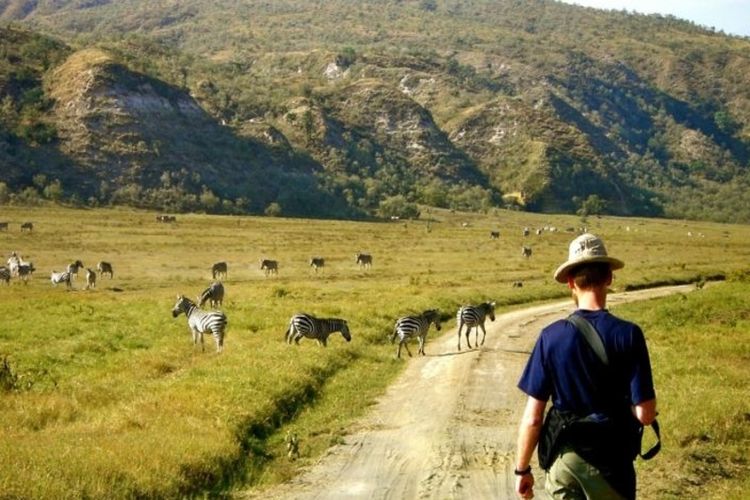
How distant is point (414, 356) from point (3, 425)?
13.9 metres

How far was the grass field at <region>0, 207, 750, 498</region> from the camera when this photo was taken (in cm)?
1187

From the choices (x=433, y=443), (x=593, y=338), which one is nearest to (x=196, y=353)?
(x=433, y=443)

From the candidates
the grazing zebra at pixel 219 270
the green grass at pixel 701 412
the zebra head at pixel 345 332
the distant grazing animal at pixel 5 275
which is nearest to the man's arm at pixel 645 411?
the green grass at pixel 701 412

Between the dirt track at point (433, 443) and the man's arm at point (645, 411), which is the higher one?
the man's arm at point (645, 411)

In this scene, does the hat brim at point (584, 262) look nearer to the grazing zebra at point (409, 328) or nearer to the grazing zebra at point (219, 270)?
the grazing zebra at point (409, 328)

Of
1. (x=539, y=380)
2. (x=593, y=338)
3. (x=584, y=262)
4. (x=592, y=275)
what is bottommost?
(x=539, y=380)

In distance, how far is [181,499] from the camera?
439 inches

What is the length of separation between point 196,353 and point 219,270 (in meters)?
31.0

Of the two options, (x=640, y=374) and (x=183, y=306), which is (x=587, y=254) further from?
(x=183, y=306)

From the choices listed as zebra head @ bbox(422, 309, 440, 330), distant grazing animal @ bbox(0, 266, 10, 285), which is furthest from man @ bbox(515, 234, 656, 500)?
distant grazing animal @ bbox(0, 266, 10, 285)

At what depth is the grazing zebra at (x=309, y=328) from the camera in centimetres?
2420

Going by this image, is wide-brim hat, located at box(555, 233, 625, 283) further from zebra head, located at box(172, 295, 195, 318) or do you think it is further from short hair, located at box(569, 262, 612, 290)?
zebra head, located at box(172, 295, 195, 318)

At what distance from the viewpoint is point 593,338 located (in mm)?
6098

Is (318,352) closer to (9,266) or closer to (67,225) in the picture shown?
(9,266)
